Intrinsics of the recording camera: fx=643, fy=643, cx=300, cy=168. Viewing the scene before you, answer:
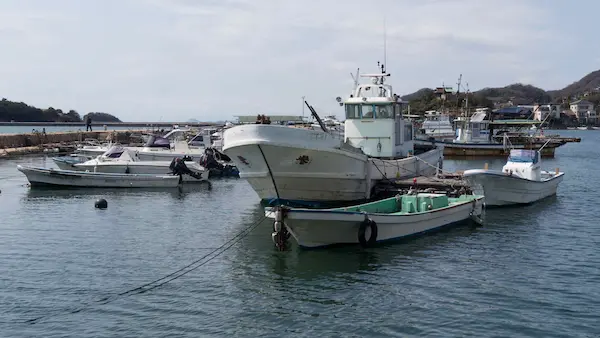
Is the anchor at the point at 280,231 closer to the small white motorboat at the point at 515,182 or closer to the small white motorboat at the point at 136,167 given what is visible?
the small white motorboat at the point at 515,182

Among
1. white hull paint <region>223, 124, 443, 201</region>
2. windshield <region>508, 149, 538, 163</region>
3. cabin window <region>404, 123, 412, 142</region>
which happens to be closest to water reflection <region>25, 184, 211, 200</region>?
white hull paint <region>223, 124, 443, 201</region>

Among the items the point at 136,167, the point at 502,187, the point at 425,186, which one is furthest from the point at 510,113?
the point at 425,186

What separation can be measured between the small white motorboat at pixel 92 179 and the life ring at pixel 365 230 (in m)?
19.5

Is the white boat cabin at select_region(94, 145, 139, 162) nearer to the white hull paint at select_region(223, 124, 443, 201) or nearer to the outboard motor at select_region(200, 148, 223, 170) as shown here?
the outboard motor at select_region(200, 148, 223, 170)

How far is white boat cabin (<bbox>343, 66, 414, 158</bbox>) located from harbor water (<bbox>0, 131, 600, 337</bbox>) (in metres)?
6.20

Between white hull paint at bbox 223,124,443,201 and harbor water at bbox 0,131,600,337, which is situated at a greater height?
white hull paint at bbox 223,124,443,201

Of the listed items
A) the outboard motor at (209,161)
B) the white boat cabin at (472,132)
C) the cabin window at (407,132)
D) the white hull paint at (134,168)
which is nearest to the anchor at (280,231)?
the cabin window at (407,132)

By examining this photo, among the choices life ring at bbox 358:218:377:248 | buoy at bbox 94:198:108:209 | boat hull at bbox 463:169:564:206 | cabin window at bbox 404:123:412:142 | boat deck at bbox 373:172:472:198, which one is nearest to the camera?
life ring at bbox 358:218:377:248

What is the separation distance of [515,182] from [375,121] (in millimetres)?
6947

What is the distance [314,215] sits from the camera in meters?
18.7

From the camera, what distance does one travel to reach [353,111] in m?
29.9

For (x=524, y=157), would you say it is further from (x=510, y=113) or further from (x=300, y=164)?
(x=510, y=113)

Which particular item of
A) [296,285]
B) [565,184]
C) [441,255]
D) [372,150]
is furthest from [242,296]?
[565,184]

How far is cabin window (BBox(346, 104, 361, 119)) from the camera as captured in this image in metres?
29.8
